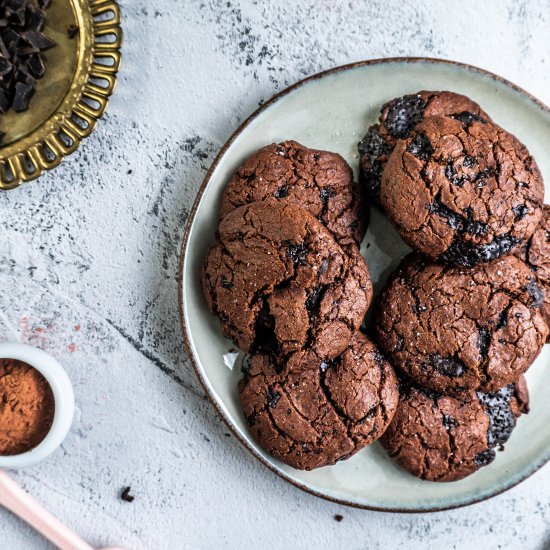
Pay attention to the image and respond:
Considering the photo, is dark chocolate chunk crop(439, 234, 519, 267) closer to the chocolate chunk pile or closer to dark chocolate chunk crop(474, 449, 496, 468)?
dark chocolate chunk crop(474, 449, 496, 468)

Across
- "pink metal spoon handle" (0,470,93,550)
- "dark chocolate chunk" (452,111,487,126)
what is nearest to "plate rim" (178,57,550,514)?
"dark chocolate chunk" (452,111,487,126)

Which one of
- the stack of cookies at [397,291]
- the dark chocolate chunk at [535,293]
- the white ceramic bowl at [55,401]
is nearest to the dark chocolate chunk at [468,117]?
the stack of cookies at [397,291]

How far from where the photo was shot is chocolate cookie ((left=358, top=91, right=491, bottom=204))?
76.1 inches

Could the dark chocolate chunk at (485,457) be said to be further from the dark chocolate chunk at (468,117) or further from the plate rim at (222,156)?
the dark chocolate chunk at (468,117)

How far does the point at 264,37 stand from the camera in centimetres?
210

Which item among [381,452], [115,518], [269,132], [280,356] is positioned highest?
[269,132]

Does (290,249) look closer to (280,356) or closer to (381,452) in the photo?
(280,356)

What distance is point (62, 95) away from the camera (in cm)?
202

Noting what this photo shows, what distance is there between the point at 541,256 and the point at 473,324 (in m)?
0.32

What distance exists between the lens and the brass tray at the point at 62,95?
2.00 metres

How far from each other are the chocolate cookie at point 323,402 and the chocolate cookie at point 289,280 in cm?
7

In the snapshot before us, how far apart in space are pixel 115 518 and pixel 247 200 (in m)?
1.19

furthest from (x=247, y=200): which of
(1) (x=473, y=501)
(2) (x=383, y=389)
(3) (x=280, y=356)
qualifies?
(1) (x=473, y=501)

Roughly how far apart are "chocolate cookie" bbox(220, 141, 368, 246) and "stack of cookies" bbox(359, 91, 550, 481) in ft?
0.37
